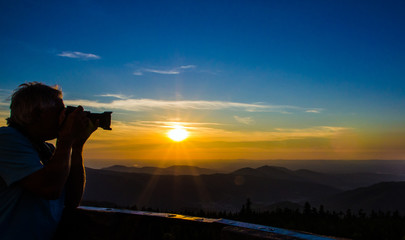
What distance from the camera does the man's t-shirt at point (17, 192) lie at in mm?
1898

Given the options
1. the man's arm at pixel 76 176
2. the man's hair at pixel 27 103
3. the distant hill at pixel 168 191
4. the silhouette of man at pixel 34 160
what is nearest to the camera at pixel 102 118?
the silhouette of man at pixel 34 160

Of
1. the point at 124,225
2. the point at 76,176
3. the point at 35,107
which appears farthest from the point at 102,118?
the point at 124,225

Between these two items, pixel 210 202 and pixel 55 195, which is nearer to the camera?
pixel 55 195

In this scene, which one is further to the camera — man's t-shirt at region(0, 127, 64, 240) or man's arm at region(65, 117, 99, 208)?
man's arm at region(65, 117, 99, 208)

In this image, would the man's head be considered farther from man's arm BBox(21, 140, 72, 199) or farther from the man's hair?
man's arm BBox(21, 140, 72, 199)

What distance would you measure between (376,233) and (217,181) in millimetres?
179588

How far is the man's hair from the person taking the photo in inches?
84.7

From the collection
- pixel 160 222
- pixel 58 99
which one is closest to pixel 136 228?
pixel 160 222

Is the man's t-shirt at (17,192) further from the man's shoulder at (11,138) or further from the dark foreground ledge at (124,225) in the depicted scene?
the dark foreground ledge at (124,225)

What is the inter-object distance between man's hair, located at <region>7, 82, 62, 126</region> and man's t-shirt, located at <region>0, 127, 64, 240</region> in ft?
0.58

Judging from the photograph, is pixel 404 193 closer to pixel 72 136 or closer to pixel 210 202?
pixel 210 202

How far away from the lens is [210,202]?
147 metres

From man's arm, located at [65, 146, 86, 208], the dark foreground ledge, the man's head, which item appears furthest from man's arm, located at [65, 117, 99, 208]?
the man's head

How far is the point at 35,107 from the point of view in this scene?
2162 mm
